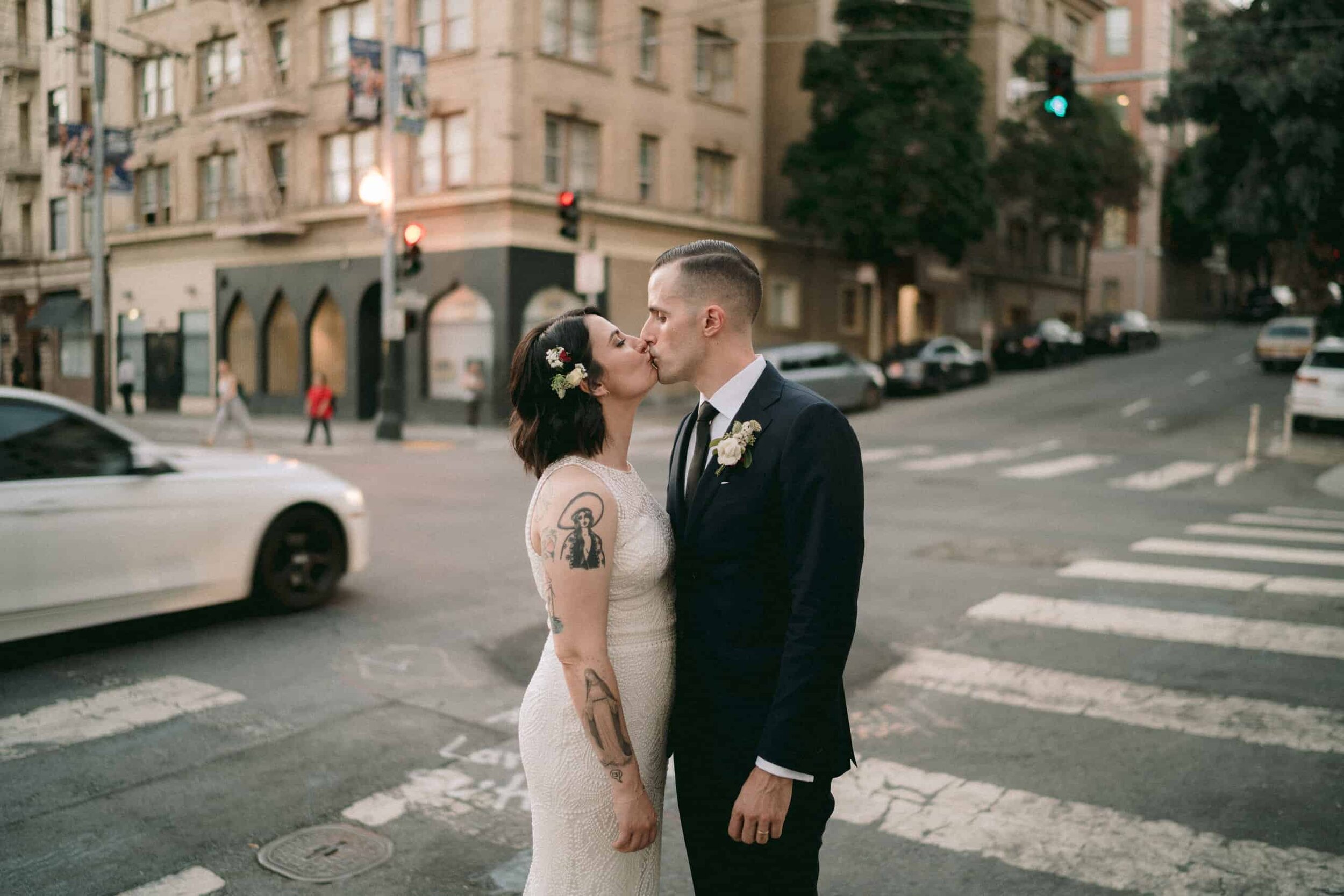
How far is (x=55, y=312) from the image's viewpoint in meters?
29.1

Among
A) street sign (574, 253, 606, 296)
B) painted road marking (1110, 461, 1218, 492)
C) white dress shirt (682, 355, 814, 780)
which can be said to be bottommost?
painted road marking (1110, 461, 1218, 492)

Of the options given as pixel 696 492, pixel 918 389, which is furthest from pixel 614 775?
pixel 918 389

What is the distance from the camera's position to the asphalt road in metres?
4.01

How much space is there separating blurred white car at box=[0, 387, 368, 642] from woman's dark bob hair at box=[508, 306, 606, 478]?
4.83 m

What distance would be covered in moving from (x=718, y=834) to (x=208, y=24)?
1363 inches

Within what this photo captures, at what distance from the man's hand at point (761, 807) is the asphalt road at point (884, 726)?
4.81ft

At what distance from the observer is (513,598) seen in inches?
320

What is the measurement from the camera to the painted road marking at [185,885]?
12.3ft

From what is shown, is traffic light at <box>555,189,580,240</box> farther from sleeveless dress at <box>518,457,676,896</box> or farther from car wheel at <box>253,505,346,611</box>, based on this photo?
sleeveless dress at <box>518,457,676,896</box>

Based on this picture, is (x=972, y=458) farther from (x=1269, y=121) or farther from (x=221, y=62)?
(x=221, y=62)

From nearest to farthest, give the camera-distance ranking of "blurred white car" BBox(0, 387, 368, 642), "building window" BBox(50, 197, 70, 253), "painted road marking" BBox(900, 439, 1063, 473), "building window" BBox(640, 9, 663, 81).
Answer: "blurred white car" BBox(0, 387, 368, 642)
"painted road marking" BBox(900, 439, 1063, 473)
"building window" BBox(50, 197, 70, 253)
"building window" BBox(640, 9, 663, 81)

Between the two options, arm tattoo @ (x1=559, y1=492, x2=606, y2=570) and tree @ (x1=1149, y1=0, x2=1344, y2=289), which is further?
tree @ (x1=1149, y1=0, x2=1344, y2=289)

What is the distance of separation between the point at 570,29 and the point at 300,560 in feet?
81.2

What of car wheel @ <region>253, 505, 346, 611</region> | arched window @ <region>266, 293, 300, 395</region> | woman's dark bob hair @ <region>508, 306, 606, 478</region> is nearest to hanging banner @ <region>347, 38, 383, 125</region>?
arched window @ <region>266, 293, 300, 395</region>
